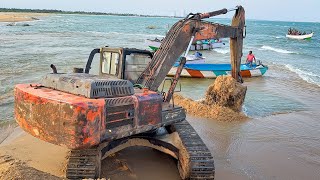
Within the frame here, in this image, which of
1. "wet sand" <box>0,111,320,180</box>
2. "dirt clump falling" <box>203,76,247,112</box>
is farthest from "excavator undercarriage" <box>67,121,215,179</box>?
"dirt clump falling" <box>203,76,247,112</box>

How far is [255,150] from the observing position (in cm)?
860

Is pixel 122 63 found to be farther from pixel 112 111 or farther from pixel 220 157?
pixel 220 157

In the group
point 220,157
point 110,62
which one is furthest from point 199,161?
point 110,62

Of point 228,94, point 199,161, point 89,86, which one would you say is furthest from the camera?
point 228,94

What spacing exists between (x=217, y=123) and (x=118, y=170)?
4536 mm

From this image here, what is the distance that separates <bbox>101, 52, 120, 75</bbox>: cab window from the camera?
22.6ft

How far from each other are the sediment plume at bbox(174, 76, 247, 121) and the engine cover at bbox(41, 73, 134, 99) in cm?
603

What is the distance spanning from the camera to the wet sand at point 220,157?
22.4 ft

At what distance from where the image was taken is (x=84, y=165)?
578 centimetres

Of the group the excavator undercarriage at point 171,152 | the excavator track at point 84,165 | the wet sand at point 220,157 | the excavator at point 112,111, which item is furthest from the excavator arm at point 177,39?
the excavator track at point 84,165

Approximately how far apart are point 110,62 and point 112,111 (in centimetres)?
192

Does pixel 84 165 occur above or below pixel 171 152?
above

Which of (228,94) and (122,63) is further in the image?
(228,94)

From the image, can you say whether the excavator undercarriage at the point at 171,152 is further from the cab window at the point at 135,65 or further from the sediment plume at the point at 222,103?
the sediment plume at the point at 222,103
